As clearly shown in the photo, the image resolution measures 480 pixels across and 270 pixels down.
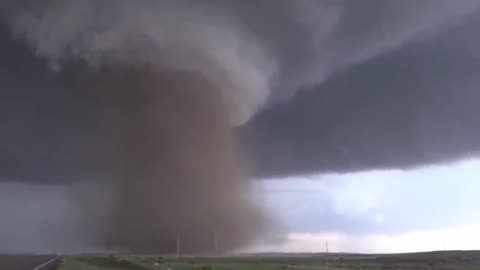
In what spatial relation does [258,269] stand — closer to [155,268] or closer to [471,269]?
[155,268]

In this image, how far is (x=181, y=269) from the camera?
173ft

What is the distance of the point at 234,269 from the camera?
182 feet

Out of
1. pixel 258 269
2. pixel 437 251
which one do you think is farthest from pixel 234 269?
pixel 437 251

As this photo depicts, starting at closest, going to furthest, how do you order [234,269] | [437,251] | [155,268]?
[155,268], [234,269], [437,251]

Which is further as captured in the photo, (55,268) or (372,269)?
(372,269)

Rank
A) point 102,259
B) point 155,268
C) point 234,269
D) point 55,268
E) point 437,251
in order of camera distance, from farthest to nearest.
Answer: point 437,251
point 102,259
point 234,269
point 155,268
point 55,268

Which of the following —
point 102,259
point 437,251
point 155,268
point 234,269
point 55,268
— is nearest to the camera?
point 55,268

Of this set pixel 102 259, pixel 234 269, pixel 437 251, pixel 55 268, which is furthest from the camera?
pixel 437 251

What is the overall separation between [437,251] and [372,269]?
62.0 meters

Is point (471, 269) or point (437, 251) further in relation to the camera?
point (437, 251)

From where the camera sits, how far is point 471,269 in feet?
209

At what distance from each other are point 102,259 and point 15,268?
43.9 ft

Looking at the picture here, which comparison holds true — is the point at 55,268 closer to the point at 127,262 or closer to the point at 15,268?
the point at 15,268

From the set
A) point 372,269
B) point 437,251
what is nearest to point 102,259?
point 372,269
